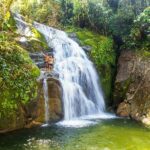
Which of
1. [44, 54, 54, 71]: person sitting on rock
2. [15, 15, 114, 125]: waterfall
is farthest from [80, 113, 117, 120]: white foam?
[44, 54, 54, 71]: person sitting on rock

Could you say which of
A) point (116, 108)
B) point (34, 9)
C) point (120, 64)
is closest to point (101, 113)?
point (116, 108)

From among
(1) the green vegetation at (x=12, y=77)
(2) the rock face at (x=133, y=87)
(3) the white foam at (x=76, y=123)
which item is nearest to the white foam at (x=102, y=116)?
(2) the rock face at (x=133, y=87)

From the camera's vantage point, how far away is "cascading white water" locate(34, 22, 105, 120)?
14719 mm

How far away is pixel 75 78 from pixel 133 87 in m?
3.06

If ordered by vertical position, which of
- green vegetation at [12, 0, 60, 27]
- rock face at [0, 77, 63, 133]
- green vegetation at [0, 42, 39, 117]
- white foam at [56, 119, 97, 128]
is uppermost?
green vegetation at [12, 0, 60, 27]

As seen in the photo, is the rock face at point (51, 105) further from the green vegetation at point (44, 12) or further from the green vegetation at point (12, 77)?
the green vegetation at point (44, 12)

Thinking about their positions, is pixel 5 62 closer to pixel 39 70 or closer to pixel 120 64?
pixel 39 70

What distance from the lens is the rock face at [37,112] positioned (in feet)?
39.8

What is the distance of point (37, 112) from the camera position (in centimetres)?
1316

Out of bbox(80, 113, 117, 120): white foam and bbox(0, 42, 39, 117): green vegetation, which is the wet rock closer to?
bbox(80, 113, 117, 120): white foam

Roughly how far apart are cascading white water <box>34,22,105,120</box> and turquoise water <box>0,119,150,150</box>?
6.33ft

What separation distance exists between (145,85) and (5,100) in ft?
23.6

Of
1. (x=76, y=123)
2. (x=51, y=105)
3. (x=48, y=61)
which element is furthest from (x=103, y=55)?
(x=76, y=123)

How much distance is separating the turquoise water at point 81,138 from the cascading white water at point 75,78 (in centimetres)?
193
